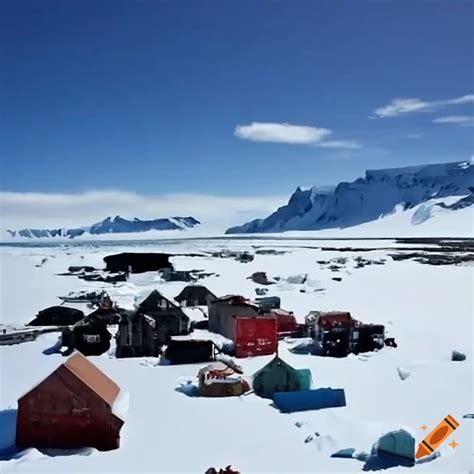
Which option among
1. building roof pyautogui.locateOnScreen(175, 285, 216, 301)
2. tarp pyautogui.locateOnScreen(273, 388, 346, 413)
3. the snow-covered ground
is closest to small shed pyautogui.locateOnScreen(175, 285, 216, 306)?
building roof pyautogui.locateOnScreen(175, 285, 216, 301)

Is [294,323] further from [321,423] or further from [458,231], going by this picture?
[458,231]

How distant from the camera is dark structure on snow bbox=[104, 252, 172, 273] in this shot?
166 ft

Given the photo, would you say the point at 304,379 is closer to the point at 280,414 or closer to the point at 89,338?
the point at 280,414

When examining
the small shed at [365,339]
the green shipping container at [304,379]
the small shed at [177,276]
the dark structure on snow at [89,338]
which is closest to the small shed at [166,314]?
the dark structure on snow at [89,338]

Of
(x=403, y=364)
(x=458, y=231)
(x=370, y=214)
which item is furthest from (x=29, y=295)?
(x=370, y=214)

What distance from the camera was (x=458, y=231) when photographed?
151375 millimetres

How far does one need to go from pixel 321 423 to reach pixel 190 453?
2.94m

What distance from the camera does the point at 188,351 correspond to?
53.6 ft

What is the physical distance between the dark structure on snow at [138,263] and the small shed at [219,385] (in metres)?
36.4

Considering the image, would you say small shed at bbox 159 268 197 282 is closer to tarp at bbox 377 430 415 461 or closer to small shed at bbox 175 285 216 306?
small shed at bbox 175 285 216 306

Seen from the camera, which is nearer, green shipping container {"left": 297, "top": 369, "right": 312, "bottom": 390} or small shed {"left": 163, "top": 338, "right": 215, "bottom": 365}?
green shipping container {"left": 297, "top": 369, "right": 312, "bottom": 390}

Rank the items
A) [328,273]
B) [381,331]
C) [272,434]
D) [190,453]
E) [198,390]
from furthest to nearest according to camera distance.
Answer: [328,273] < [381,331] < [198,390] < [272,434] < [190,453]

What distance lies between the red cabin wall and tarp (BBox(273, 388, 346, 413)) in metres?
3.74

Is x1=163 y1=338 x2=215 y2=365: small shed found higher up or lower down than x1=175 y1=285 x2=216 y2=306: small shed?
lower down
